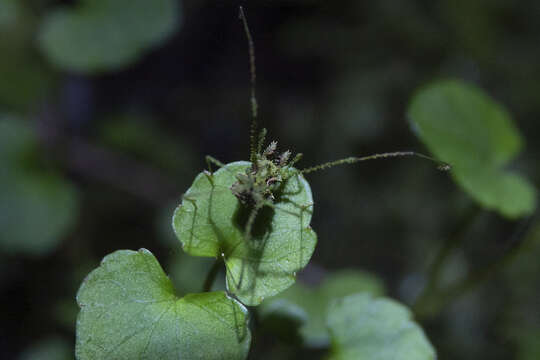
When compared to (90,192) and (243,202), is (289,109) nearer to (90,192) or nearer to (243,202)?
(90,192)

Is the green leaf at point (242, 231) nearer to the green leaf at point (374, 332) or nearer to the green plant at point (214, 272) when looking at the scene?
the green plant at point (214, 272)

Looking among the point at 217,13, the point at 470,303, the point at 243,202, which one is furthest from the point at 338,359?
the point at 217,13

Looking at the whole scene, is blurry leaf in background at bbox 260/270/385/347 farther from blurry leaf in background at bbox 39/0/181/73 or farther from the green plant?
blurry leaf in background at bbox 39/0/181/73

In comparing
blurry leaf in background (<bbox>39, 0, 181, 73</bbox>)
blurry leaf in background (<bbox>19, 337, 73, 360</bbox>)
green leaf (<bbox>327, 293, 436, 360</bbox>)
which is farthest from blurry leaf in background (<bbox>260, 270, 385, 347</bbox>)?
blurry leaf in background (<bbox>39, 0, 181, 73</bbox>)

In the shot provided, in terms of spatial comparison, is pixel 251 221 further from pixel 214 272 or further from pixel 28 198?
pixel 28 198

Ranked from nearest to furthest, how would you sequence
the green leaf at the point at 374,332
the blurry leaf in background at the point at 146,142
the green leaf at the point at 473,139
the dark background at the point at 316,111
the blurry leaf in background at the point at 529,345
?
the green leaf at the point at 374,332 < the green leaf at the point at 473,139 < the blurry leaf in background at the point at 529,345 < the dark background at the point at 316,111 < the blurry leaf in background at the point at 146,142

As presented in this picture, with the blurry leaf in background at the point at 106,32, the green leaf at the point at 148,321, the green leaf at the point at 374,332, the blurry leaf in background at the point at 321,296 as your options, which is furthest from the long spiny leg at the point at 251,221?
the blurry leaf in background at the point at 106,32

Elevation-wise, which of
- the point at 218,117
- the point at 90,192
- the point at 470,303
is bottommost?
the point at 470,303
